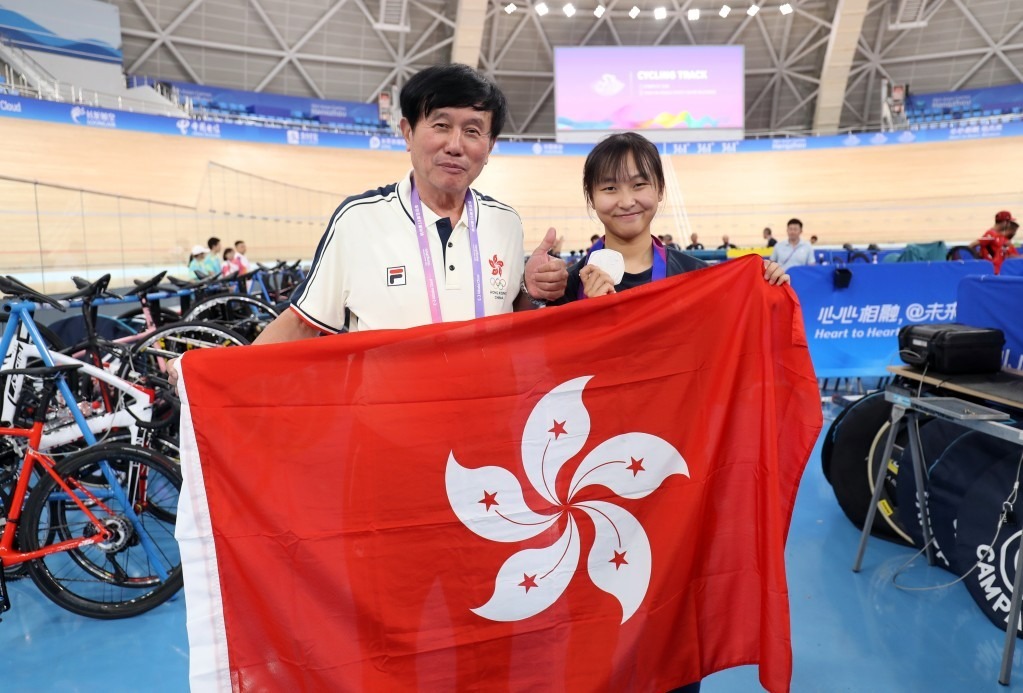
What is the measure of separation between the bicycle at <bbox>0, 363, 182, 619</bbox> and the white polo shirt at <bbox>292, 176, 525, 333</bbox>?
143cm

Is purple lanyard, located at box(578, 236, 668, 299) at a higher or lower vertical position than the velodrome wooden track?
lower

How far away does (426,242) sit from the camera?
141 cm

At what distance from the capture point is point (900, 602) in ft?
8.10

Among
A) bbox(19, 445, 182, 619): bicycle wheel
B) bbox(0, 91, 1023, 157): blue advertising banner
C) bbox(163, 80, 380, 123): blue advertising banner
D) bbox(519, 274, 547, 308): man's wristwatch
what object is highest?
bbox(163, 80, 380, 123): blue advertising banner

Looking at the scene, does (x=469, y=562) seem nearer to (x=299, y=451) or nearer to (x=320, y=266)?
(x=299, y=451)

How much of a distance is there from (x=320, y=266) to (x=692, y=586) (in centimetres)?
116

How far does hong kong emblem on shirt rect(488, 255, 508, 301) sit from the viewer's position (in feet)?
4.90

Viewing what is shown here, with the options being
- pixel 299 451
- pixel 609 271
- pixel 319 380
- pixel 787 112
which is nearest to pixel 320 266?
pixel 319 380

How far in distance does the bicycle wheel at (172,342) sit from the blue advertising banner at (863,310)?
14.3 ft

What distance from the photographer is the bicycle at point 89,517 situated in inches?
91.7

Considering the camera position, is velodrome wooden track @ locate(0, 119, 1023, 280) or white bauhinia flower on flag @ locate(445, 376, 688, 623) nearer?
white bauhinia flower on flag @ locate(445, 376, 688, 623)

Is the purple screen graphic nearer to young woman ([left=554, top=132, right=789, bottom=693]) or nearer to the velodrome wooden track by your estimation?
the velodrome wooden track

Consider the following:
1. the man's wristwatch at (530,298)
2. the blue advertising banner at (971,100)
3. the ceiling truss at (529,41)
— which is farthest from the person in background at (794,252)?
the blue advertising banner at (971,100)

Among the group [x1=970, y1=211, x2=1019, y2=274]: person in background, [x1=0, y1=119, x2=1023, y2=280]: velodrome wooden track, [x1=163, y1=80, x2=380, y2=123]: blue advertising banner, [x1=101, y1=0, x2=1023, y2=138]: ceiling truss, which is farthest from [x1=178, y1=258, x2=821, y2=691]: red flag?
[x1=163, y1=80, x2=380, y2=123]: blue advertising banner
